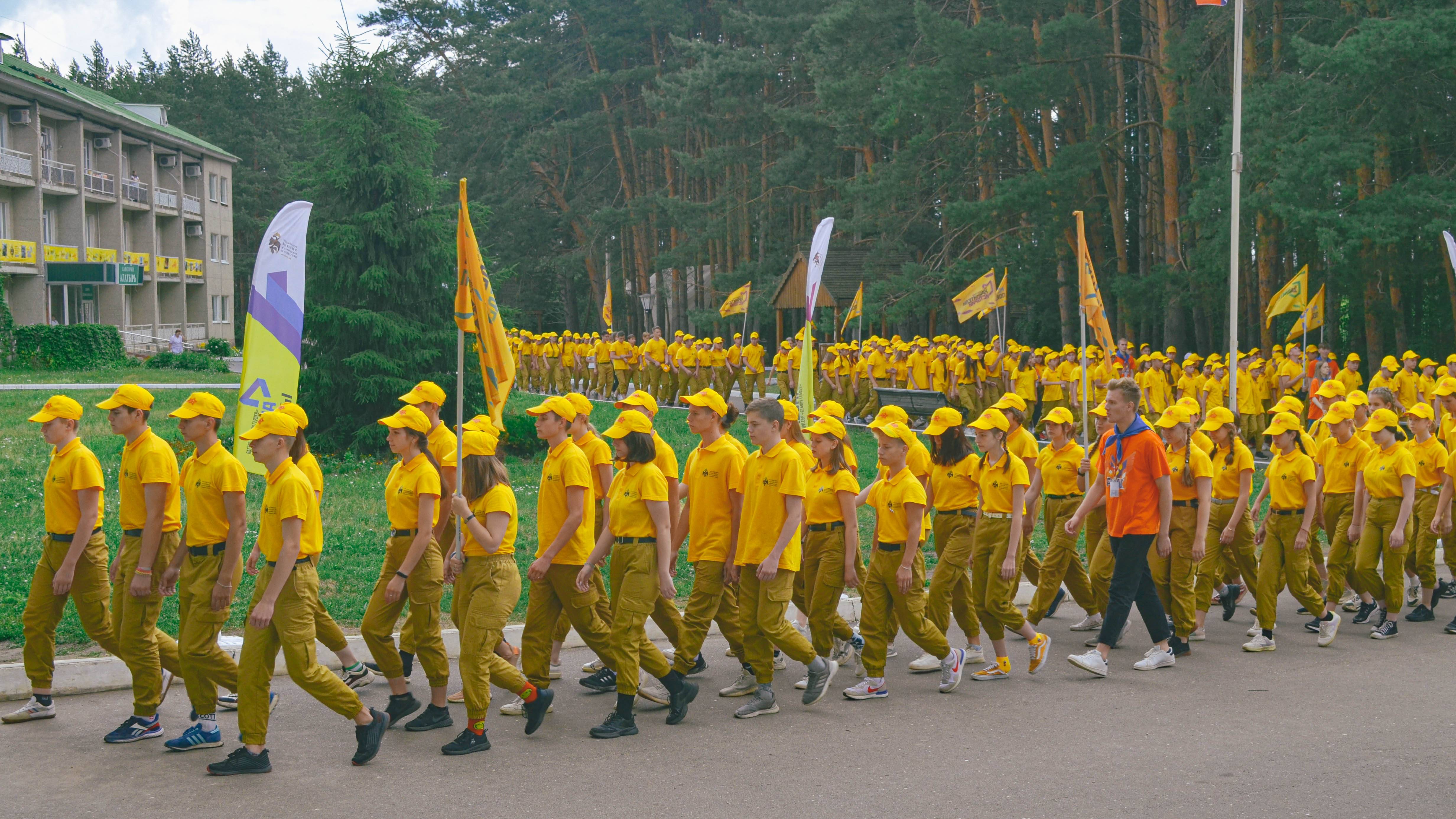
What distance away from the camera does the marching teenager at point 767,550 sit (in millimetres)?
7535

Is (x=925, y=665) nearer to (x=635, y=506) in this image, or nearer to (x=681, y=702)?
(x=681, y=702)

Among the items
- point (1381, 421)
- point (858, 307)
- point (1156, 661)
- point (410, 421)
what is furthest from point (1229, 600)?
point (858, 307)

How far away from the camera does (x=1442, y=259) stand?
90.4 feet

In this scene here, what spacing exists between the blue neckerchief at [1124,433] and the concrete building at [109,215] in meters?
43.8

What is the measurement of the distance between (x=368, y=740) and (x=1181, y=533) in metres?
5.56

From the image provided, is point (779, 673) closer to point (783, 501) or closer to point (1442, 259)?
point (783, 501)

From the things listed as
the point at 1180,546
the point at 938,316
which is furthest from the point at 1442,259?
the point at 1180,546

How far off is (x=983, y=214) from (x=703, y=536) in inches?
1009

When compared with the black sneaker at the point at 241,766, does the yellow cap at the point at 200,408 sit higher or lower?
higher

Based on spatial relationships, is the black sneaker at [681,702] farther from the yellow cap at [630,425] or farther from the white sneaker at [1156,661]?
the white sneaker at [1156,661]

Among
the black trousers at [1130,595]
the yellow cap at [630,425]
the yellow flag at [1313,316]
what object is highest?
the yellow flag at [1313,316]

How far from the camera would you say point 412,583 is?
24.2ft

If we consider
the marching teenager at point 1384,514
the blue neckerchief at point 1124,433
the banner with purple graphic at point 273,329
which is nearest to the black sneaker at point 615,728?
the blue neckerchief at point 1124,433

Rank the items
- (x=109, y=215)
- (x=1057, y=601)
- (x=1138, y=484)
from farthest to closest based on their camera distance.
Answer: (x=109, y=215) → (x=1057, y=601) → (x=1138, y=484)
